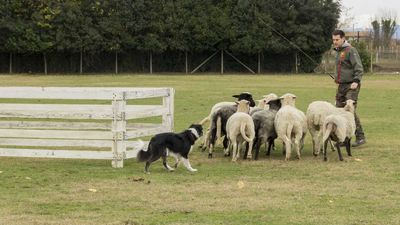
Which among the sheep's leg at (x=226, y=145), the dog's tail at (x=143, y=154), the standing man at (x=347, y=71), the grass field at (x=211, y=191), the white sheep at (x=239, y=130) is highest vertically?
the standing man at (x=347, y=71)

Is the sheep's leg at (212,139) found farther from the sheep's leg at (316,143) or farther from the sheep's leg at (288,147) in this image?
the sheep's leg at (316,143)

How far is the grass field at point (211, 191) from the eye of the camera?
8.15 m

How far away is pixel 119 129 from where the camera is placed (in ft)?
39.2

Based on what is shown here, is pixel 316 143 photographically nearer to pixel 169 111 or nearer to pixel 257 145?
pixel 257 145

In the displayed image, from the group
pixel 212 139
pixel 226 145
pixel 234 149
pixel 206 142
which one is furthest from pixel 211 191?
pixel 206 142

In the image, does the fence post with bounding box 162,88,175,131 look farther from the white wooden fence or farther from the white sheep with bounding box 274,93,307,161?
the white sheep with bounding box 274,93,307,161

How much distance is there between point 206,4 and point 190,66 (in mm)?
5670

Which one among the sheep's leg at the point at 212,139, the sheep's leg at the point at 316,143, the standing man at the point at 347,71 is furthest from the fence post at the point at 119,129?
the standing man at the point at 347,71

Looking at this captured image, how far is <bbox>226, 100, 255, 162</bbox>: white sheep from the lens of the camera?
40.5ft

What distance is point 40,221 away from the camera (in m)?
7.93

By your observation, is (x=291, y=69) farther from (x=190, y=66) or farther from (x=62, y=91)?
(x=62, y=91)

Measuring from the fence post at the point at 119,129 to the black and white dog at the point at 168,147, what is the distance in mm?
751

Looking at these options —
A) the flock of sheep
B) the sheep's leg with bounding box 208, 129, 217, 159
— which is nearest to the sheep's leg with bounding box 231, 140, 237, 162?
the flock of sheep

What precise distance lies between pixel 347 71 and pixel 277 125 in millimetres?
2982
